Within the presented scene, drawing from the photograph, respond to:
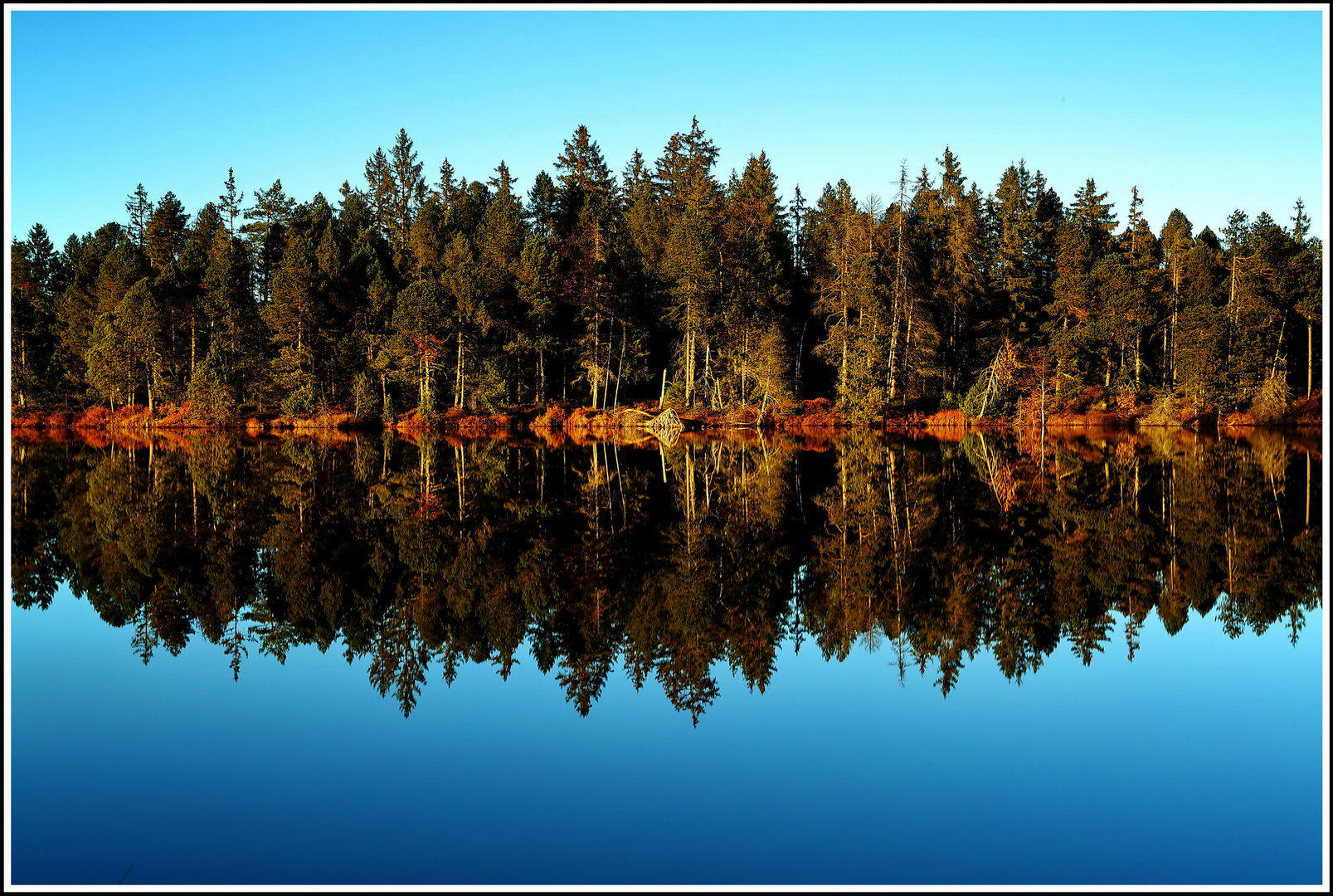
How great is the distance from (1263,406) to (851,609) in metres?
50.2

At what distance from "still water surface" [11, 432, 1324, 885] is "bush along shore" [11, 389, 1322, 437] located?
3702cm

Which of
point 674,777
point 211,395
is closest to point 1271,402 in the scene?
point 674,777

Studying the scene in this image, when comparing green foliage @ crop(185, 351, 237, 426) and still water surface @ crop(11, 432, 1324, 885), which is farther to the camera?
green foliage @ crop(185, 351, 237, 426)

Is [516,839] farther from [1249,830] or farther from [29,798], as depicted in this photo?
[1249,830]

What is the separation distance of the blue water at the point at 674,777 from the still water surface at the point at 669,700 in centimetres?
3

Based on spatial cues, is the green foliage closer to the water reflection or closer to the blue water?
the water reflection

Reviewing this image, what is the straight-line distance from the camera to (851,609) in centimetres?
1001

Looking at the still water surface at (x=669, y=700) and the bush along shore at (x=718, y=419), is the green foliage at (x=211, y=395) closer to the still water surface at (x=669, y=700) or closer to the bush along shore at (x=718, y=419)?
the bush along shore at (x=718, y=419)

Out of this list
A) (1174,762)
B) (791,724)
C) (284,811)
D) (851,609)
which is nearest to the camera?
(284,811)

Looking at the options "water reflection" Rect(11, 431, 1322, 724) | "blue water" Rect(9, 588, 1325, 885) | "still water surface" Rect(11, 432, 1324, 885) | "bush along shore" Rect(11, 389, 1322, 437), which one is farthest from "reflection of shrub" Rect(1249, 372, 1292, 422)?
"blue water" Rect(9, 588, 1325, 885)

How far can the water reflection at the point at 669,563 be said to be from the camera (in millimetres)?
8938

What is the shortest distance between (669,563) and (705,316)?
43.9 metres

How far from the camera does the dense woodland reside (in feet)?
177

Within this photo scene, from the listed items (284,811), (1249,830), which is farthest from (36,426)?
(1249,830)
